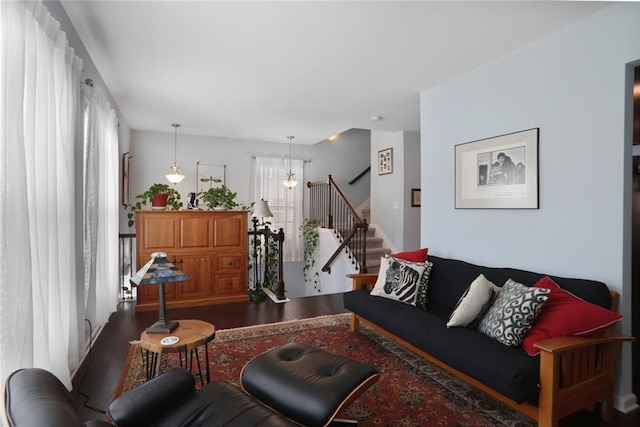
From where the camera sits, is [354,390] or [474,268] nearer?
[354,390]

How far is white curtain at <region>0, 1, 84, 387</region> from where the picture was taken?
162 centimetres

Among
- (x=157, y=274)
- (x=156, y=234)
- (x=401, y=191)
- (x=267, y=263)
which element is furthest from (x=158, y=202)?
(x=401, y=191)

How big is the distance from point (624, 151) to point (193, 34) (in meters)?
3.18

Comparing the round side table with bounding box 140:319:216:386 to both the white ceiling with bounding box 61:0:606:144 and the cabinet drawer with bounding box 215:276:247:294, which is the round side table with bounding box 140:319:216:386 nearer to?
the white ceiling with bounding box 61:0:606:144

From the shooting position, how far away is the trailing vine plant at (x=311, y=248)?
7.16 m

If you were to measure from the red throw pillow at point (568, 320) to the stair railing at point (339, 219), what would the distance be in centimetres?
344

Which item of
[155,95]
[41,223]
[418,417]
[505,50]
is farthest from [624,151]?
[155,95]

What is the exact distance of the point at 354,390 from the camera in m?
1.84

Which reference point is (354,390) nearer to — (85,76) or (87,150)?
(87,150)

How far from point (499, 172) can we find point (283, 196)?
4885 mm

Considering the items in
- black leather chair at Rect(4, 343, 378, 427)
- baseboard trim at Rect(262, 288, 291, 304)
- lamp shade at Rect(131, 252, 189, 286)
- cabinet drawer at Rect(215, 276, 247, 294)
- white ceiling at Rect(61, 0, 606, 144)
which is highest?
white ceiling at Rect(61, 0, 606, 144)

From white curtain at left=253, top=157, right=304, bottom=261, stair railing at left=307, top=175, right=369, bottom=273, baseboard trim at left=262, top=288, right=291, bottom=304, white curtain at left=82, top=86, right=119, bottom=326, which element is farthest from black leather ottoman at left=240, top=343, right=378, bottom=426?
white curtain at left=253, top=157, right=304, bottom=261

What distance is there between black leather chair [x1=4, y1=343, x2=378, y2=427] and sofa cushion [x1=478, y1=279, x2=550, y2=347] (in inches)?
34.6

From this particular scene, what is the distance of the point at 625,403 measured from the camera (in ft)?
7.59
